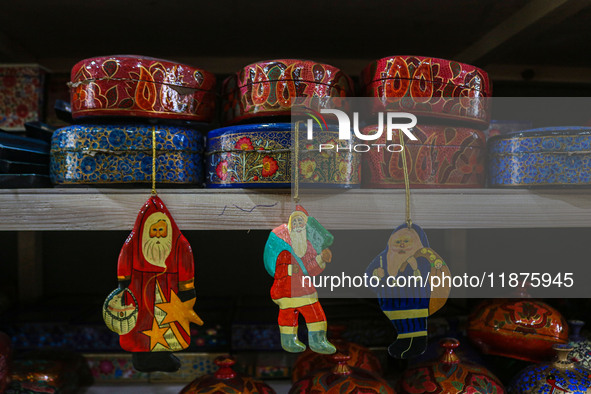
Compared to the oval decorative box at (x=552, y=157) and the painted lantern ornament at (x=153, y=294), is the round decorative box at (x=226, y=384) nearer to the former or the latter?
the painted lantern ornament at (x=153, y=294)

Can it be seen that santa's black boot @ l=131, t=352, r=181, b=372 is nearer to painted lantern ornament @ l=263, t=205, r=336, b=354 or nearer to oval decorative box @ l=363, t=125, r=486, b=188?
painted lantern ornament @ l=263, t=205, r=336, b=354

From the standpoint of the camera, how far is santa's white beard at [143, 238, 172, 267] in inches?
26.1

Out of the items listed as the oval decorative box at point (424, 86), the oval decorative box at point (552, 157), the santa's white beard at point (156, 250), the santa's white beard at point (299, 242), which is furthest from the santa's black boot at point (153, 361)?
the oval decorative box at point (552, 157)

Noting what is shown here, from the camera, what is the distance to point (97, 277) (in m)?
1.21

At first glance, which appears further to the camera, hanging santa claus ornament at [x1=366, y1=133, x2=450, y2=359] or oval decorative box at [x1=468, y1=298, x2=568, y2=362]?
oval decorative box at [x1=468, y1=298, x2=568, y2=362]

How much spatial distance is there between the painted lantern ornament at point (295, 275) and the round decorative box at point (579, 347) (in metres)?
0.52

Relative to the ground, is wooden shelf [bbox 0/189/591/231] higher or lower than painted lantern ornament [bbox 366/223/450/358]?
higher

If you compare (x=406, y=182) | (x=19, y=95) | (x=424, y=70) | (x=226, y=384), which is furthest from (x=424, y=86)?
(x=19, y=95)

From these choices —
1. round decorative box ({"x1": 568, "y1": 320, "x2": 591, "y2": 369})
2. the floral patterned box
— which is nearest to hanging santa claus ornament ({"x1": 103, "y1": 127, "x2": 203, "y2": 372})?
the floral patterned box

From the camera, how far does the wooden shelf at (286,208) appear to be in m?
0.67

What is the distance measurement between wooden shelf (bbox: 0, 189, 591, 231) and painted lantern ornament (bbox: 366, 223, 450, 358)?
0.11 feet

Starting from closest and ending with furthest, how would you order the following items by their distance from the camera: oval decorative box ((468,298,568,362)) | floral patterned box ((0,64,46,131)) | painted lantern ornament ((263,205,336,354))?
1. painted lantern ornament ((263,205,336,354))
2. oval decorative box ((468,298,568,362))
3. floral patterned box ((0,64,46,131))

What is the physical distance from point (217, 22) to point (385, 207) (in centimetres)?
54

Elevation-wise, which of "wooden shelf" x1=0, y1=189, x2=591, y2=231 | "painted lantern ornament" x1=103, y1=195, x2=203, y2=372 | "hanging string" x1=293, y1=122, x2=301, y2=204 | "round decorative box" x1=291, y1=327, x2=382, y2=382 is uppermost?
"hanging string" x1=293, y1=122, x2=301, y2=204
